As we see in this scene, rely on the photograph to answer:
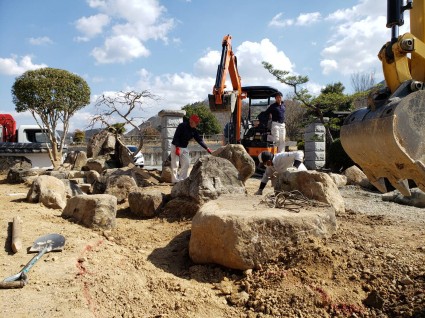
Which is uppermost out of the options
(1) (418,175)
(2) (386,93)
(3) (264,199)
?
(2) (386,93)

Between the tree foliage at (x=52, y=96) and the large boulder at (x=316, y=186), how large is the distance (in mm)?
9357

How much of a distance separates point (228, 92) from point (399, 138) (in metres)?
8.03

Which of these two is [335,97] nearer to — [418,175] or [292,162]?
[292,162]

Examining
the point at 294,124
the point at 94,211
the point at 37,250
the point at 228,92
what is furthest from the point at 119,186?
the point at 294,124

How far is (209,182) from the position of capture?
18.4ft

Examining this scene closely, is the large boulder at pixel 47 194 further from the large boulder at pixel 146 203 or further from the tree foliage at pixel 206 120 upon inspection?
the tree foliage at pixel 206 120

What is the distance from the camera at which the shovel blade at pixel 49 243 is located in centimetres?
356

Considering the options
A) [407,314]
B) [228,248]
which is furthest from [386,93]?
[228,248]

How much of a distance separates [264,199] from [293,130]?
19.7 m

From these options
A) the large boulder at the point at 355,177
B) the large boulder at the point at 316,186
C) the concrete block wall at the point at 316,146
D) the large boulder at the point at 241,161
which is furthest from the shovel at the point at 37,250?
the concrete block wall at the point at 316,146

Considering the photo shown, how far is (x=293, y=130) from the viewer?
77.6 ft

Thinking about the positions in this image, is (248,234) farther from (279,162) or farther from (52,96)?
(52,96)

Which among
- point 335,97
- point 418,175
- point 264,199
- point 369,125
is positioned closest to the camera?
point 418,175

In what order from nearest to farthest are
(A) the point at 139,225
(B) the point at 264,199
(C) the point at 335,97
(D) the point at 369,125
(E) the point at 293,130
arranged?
1. (D) the point at 369,125
2. (B) the point at 264,199
3. (A) the point at 139,225
4. (C) the point at 335,97
5. (E) the point at 293,130
